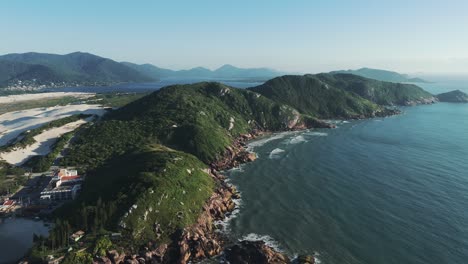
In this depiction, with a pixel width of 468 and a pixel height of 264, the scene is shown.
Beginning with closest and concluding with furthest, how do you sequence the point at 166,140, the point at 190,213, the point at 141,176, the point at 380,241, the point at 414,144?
the point at 380,241 → the point at 190,213 → the point at 141,176 → the point at 166,140 → the point at 414,144

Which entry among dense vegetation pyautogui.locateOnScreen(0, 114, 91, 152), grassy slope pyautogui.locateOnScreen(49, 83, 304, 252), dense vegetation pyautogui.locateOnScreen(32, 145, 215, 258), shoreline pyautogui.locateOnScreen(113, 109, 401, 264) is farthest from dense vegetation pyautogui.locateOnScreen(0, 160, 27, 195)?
shoreline pyautogui.locateOnScreen(113, 109, 401, 264)

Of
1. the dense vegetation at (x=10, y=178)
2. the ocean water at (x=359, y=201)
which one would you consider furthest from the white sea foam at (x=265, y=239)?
the dense vegetation at (x=10, y=178)

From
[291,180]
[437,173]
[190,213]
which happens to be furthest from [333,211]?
[437,173]

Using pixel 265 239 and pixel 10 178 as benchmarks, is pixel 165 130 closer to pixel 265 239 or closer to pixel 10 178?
pixel 10 178

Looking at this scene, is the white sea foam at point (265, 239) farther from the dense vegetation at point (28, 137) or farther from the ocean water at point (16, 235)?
the dense vegetation at point (28, 137)

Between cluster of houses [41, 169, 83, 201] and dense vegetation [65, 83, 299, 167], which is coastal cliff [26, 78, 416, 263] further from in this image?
cluster of houses [41, 169, 83, 201]

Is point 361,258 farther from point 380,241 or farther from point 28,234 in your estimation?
point 28,234
